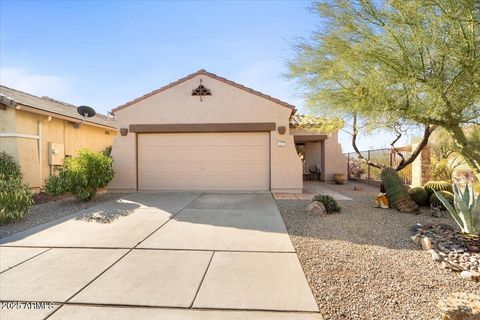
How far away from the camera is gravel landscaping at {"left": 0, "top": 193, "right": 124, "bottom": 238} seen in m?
6.47

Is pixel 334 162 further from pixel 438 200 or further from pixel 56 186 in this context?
pixel 56 186

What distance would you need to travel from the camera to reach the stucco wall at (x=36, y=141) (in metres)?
10.9

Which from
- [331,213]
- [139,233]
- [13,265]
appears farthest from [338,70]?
[13,265]

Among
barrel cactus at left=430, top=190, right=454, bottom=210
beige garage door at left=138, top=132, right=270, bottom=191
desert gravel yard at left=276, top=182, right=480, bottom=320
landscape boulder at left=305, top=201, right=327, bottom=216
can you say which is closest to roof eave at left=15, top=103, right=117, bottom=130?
beige garage door at left=138, top=132, right=270, bottom=191

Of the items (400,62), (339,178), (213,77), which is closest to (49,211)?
(213,77)

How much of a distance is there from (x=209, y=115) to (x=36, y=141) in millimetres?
7824

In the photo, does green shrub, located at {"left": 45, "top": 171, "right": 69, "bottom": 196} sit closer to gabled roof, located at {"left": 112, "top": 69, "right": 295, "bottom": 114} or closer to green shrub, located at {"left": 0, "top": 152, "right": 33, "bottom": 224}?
green shrub, located at {"left": 0, "top": 152, "right": 33, "bottom": 224}

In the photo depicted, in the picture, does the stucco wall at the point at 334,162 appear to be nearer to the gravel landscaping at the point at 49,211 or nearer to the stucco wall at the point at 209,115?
the stucco wall at the point at 209,115

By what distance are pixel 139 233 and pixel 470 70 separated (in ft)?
25.5

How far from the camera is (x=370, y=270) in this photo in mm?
3955

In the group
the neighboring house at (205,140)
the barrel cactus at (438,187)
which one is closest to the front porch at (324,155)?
the neighboring house at (205,140)

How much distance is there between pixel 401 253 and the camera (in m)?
4.66

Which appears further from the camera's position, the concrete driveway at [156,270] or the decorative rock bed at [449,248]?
the decorative rock bed at [449,248]

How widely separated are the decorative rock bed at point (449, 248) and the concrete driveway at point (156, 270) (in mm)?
2444
